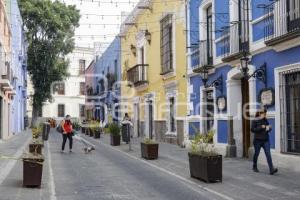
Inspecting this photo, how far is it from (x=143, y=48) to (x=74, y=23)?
16.5m

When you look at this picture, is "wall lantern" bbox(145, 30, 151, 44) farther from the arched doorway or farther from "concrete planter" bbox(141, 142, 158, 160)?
"concrete planter" bbox(141, 142, 158, 160)

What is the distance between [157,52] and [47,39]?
66.7ft

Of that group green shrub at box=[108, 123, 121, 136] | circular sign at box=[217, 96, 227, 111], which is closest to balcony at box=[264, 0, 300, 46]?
circular sign at box=[217, 96, 227, 111]

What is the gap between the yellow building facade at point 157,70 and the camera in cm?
2080

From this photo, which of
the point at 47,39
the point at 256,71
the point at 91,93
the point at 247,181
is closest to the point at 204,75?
the point at 256,71

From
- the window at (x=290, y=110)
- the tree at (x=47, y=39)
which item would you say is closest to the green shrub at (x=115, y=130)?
the window at (x=290, y=110)

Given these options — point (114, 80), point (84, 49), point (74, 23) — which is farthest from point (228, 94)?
point (84, 49)

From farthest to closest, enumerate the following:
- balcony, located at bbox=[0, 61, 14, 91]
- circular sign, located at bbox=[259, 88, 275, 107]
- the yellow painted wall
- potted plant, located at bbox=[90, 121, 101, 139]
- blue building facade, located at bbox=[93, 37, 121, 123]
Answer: blue building facade, located at bbox=[93, 37, 121, 123] → potted plant, located at bbox=[90, 121, 101, 139] → balcony, located at bbox=[0, 61, 14, 91] → the yellow painted wall → circular sign, located at bbox=[259, 88, 275, 107]

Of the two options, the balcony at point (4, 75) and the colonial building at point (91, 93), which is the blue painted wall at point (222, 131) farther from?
the colonial building at point (91, 93)

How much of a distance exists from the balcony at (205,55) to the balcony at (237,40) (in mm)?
1640

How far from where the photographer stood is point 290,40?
11.4 metres

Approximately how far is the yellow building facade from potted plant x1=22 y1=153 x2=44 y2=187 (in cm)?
1109

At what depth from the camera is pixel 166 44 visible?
75.3ft

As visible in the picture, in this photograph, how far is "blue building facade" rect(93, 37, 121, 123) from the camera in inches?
1427
